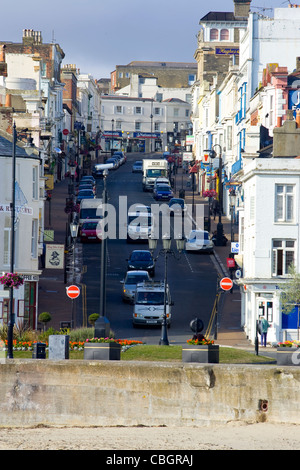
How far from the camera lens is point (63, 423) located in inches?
1179

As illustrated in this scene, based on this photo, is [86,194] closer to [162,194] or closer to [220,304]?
[162,194]

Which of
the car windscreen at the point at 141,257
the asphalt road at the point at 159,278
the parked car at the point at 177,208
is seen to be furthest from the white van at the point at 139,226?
the parked car at the point at 177,208

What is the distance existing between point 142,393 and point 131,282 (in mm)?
24278

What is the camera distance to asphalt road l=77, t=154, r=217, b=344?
158 ft

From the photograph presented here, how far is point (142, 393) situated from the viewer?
29641 millimetres

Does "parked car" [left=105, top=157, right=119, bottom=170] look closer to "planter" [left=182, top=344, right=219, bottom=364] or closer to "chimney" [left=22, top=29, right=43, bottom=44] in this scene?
"chimney" [left=22, top=29, right=43, bottom=44]

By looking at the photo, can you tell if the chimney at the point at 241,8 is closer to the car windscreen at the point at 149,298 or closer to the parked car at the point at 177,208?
the parked car at the point at 177,208

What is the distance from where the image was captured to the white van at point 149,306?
48531 mm

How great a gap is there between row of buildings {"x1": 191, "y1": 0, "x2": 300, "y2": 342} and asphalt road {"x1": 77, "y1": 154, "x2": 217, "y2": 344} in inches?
120

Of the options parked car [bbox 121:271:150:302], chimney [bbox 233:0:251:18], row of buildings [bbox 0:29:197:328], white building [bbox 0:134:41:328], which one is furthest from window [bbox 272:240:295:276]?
chimney [bbox 233:0:251:18]

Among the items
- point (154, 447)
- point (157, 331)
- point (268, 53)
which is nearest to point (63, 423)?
point (154, 447)

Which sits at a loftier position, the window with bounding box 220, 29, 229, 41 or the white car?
the window with bounding box 220, 29, 229, 41
